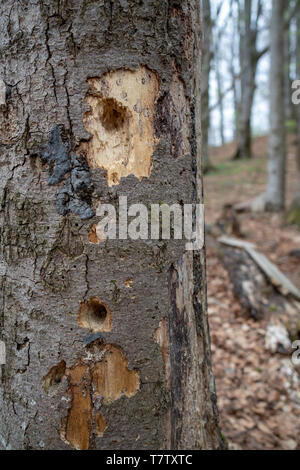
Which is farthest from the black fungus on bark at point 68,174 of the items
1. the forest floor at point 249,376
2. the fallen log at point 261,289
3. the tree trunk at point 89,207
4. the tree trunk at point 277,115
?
the tree trunk at point 277,115

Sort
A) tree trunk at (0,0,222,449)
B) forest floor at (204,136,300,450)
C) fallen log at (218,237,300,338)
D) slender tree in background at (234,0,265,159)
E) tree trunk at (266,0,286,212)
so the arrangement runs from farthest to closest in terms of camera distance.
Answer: slender tree in background at (234,0,265,159) < tree trunk at (266,0,286,212) < fallen log at (218,237,300,338) < forest floor at (204,136,300,450) < tree trunk at (0,0,222,449)

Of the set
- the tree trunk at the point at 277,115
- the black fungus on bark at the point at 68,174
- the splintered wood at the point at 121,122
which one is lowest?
the black fungus on bark at the point at 68,174

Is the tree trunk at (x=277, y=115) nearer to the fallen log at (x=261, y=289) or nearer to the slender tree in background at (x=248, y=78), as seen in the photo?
the fallen log at (x=261, y=289)

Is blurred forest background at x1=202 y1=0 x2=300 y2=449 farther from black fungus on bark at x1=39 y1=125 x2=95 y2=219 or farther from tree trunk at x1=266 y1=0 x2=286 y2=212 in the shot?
black fungus on bark at x1=39 y1=125 x2=95 y2=219

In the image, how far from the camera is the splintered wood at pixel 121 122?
1154mm

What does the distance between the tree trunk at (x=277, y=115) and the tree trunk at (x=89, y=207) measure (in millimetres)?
7556

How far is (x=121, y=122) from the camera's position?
121 centimetres

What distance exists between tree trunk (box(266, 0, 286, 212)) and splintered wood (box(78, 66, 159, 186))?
7.76 meters

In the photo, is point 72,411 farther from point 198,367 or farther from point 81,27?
point 81,27

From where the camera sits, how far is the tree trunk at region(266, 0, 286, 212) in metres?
7.86

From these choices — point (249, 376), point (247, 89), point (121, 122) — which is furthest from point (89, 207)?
point (247, 89)

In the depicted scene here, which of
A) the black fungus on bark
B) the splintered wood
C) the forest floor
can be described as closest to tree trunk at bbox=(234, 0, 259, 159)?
the forest floor

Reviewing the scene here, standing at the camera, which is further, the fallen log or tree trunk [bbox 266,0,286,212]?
tree trunk [bbox 266,0,286,212]

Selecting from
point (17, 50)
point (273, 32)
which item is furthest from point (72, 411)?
point (273, 32)
